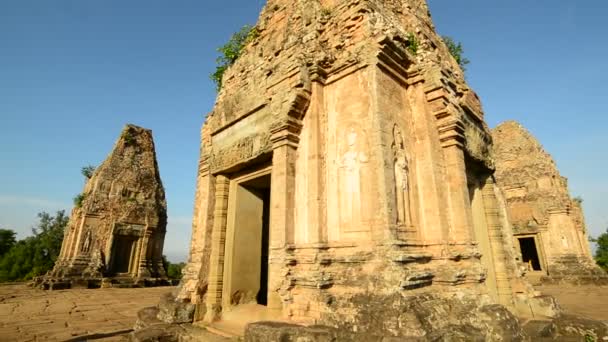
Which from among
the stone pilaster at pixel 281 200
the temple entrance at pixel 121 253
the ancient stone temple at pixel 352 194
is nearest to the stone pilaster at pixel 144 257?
the temple entrance at pixel 121 253

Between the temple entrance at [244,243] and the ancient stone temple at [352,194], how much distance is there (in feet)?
0.09

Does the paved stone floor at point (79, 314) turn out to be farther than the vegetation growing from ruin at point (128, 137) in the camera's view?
No

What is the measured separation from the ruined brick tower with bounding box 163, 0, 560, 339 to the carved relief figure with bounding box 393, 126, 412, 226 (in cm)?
2

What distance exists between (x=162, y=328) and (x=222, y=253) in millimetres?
1646

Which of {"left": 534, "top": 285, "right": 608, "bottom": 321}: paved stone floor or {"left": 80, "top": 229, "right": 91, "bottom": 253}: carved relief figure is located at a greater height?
{"left": 80, "top": 229, "right": 91, "bottom": 253}: carved relief figure

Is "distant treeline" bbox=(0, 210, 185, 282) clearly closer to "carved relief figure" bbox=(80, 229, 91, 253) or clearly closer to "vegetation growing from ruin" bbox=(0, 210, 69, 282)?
"vegetation growing from ruin" bbox=(0, 210, 69, 282)

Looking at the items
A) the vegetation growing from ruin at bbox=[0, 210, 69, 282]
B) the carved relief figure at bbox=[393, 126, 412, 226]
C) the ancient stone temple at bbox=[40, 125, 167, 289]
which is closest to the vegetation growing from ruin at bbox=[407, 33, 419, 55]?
the carved relief figure at bbox=[393, 126, 412, 226]

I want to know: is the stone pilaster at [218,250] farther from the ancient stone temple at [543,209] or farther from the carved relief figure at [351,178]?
the ancient stone temple at [543,209]

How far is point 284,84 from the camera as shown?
5.45 meters

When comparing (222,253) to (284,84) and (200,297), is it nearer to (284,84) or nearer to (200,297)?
(200,297)

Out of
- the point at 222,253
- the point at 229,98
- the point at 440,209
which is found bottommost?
the point at 222,253

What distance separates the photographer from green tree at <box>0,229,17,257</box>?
103 feet

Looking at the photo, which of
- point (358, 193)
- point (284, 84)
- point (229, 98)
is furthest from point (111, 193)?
point (358, 193)

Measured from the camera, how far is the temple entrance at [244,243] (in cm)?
609
